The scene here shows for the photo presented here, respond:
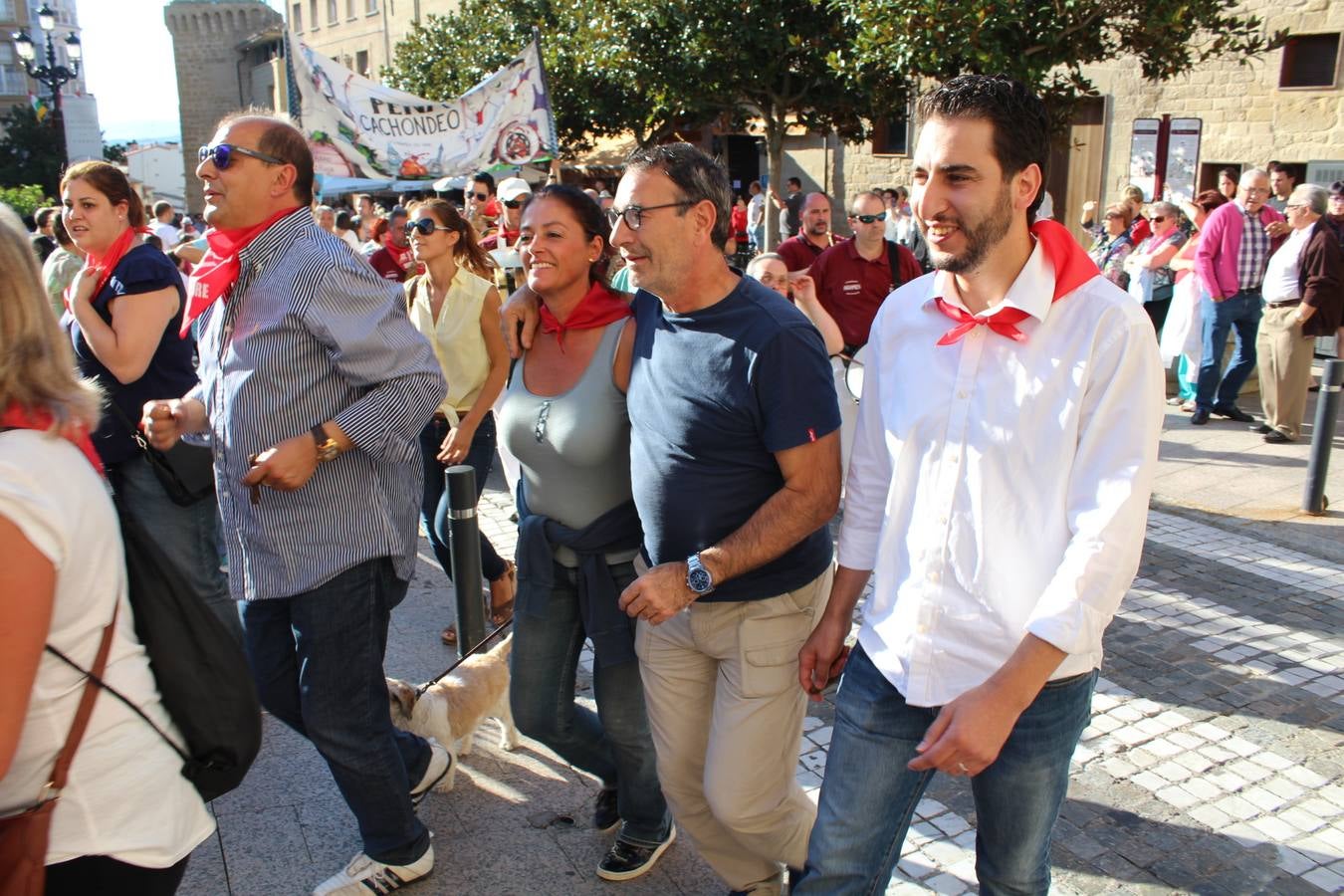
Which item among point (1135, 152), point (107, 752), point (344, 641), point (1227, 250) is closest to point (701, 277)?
point (344, 641)

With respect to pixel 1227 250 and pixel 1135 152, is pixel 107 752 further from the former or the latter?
pixel 1135 152

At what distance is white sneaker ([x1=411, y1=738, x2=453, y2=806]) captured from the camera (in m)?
3.33

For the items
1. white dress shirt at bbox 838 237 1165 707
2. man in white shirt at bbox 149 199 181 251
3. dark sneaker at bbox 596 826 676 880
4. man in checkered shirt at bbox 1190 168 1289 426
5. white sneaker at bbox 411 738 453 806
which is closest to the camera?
white dress shirt at bbox 838 237 1165 707

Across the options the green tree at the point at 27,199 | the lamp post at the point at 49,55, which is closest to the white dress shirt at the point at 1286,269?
the green tree at the point at 27,199

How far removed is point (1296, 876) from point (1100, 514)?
6.57 feet

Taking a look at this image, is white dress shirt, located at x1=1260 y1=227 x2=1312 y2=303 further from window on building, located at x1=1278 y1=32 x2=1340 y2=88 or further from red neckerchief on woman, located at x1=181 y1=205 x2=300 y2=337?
window on building, located at x1=1278 y1=32 x2=1340 y2=88

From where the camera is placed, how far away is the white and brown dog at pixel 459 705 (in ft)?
11.7

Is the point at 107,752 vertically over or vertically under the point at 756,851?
over

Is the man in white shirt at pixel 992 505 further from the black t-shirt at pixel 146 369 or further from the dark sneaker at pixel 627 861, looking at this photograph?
the black t-shirt at pixel 146 369

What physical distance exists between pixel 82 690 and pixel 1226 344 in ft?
30.6

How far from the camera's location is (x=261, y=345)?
8.80 feet

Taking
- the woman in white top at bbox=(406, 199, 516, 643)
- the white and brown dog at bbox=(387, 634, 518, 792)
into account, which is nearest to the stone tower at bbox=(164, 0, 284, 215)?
the woman in white top at bbox=(406, 199, 516, 643)

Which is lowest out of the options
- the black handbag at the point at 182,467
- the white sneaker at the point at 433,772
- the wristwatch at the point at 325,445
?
the white sneaker at the point at 433,772

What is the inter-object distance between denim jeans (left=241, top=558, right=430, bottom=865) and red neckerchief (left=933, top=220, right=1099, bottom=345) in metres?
1.61
